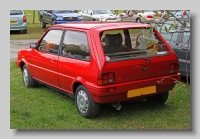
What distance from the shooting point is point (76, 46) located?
575 centimetres

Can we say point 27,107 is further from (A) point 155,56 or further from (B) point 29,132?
(A) point 155,56

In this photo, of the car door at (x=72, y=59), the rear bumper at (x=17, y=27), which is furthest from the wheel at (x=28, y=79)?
the rear bumper at (x=17, y=27)

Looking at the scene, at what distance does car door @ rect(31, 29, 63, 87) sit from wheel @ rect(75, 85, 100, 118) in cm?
82

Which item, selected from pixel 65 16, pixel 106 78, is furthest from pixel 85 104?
pixel 65 16

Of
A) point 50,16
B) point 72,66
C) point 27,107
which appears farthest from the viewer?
point 50,16

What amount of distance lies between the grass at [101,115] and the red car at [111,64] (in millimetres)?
244

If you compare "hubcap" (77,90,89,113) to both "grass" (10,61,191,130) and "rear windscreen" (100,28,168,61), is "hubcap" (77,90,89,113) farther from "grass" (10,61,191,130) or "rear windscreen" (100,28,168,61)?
"rear windscreen" (100,28,168,61)

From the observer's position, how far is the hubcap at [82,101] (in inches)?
216

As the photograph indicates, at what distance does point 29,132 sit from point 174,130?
93.0 inches

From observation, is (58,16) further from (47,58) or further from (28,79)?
(47,58)

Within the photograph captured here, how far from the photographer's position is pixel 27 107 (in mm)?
6379

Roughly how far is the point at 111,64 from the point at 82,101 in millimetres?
930

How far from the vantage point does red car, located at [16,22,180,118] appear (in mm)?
5125

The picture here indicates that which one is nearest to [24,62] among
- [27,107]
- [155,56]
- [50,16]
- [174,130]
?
[27,107]
